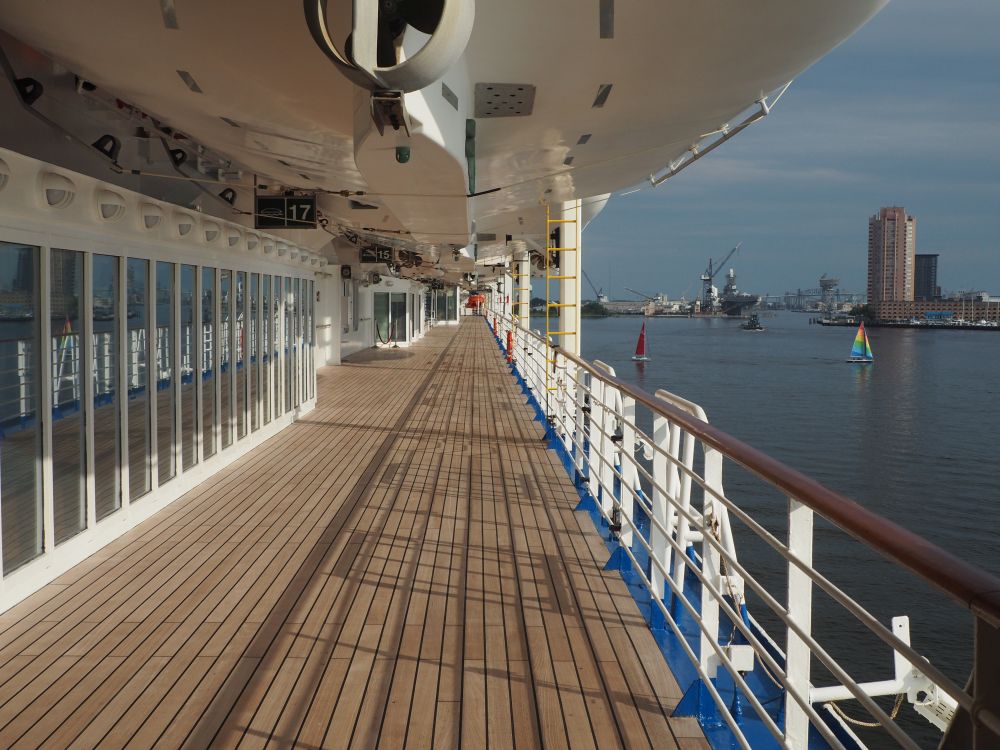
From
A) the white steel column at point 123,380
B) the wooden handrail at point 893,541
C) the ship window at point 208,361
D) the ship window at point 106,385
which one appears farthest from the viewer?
the ship window at point 208,361

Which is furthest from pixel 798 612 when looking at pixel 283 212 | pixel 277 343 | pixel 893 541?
pixel 277 343

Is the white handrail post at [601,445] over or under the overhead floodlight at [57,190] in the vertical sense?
under

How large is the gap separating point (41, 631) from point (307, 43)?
1565mm

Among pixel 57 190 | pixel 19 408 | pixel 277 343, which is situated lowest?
pixel 19 408

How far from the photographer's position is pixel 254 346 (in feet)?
15.1

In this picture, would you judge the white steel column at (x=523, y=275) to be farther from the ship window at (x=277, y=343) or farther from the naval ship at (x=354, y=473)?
the naval ship at (x=354, y=473)

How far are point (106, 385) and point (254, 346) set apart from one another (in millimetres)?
1878

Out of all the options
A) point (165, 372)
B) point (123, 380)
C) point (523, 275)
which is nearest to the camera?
point (123, 380)

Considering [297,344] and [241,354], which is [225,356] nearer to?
[241,354]

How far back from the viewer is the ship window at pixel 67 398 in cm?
238

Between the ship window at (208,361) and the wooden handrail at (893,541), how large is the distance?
2900 millimetres

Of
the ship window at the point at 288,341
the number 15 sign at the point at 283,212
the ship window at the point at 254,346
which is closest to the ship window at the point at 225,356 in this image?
the ship window at the point at 254,346

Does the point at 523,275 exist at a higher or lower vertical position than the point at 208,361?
higher

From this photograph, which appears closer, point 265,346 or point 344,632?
point 344,632
